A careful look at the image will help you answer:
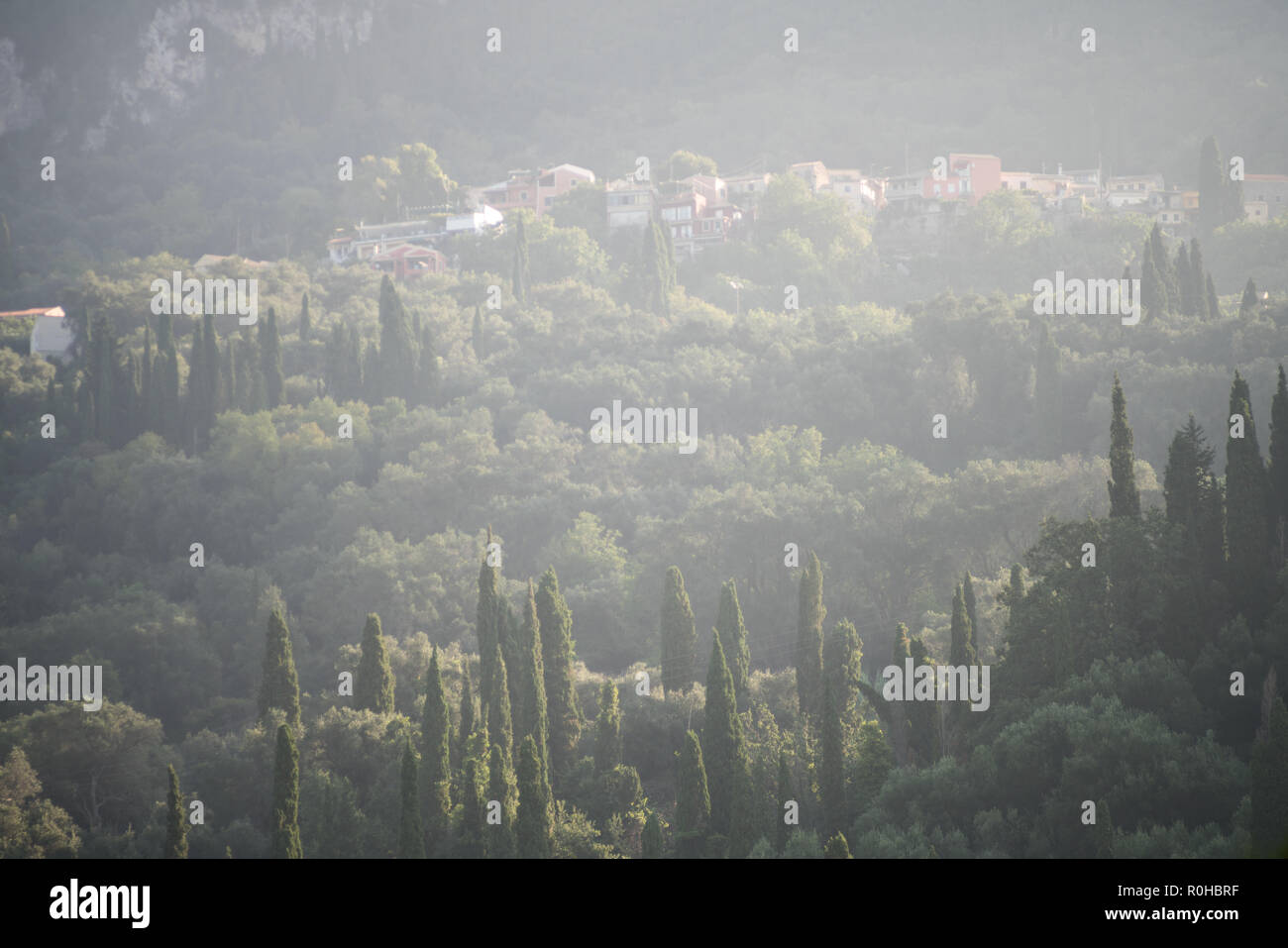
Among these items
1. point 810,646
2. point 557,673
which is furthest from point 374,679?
point 810,646

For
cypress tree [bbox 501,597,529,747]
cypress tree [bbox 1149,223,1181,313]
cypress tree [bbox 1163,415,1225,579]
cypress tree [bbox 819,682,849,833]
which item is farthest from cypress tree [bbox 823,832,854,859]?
cypress tree [bbox 1149,223,1181,313]

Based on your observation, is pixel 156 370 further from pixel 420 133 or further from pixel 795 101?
pixel 795 101

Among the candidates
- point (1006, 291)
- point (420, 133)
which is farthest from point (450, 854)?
point (420, 133)

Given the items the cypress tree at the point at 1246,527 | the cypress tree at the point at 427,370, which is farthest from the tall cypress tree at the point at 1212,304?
the cypress tree at the point at 427,370

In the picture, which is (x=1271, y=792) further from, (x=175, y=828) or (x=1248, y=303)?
A: (x=1248, y=303)

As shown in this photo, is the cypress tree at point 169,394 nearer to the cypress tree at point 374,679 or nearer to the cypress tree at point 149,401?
the cypress tree at point 149,401

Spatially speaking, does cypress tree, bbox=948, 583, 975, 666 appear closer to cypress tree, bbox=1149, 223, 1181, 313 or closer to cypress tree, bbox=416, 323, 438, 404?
cypress tree, bbox=1149, 223, 1181, 313
